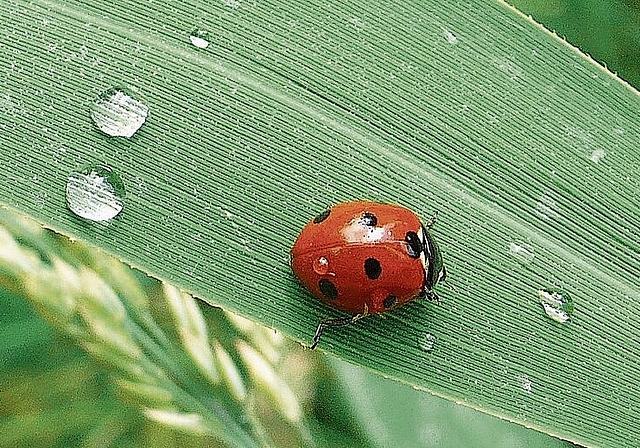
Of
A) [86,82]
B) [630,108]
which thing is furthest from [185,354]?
[630,108]

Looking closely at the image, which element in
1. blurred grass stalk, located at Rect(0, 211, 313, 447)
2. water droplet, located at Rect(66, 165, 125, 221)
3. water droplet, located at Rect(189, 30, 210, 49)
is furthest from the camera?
blurred grass stalk, located at Rect(0, 211, 313, 447)

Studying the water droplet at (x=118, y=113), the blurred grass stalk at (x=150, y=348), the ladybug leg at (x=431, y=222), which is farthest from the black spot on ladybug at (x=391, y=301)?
the water droplet at (x=118, y=113)

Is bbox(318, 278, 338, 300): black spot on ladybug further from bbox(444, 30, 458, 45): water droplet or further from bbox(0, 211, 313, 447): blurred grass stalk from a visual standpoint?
bbox(444, 30, 458, 45): water droplet

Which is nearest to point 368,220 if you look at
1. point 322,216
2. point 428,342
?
point 322,216

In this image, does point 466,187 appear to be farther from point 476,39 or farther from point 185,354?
point 185,354

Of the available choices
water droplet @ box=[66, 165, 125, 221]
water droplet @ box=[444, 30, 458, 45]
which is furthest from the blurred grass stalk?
water droplet @ box=[444, 30, 458, 45]

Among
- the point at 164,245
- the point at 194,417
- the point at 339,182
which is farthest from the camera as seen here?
the point at 194,417
